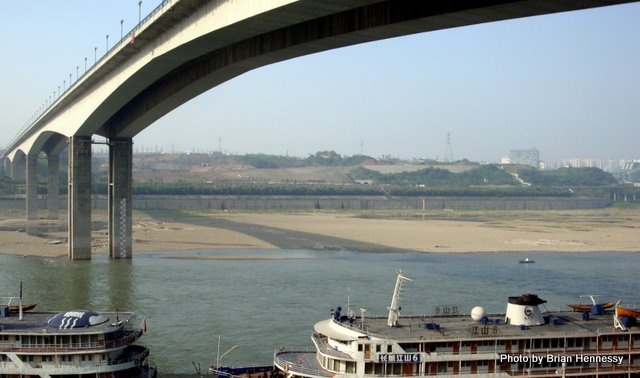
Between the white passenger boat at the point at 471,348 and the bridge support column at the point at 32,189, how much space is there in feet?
273

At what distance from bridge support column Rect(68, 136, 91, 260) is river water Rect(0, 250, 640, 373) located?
1705 millimetres

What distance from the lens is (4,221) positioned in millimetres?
99875

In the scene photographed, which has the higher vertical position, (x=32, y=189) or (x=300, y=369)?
(x=32, y=189)

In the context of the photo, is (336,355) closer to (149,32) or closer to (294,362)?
(294,362)

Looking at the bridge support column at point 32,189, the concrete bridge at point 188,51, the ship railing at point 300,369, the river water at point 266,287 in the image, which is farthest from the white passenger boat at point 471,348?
the bridge support column at point 32,189

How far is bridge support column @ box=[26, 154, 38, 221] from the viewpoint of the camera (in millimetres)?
103225

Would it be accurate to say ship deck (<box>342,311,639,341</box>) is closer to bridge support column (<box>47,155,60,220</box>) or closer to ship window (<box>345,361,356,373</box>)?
ship window (<box>345,361,356,373</box>)

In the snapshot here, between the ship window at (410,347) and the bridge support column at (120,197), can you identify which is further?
the bridge support column at (120,197)

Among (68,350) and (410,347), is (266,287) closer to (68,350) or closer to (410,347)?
(68,350)

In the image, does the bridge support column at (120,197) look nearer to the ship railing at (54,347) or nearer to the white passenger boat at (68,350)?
the white passenger boat at (68,350)

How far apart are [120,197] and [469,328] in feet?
160

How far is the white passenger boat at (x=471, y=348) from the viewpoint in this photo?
26.2 m

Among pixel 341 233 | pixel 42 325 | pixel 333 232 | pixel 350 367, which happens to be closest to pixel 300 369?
pixel 350 367

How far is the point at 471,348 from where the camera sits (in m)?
26.9
